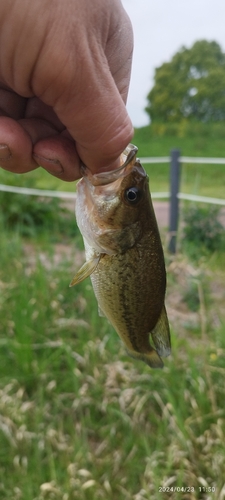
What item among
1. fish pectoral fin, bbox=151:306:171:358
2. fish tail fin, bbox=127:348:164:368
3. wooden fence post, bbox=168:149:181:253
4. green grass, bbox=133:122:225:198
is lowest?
green grass, bbox=133:122:225:198

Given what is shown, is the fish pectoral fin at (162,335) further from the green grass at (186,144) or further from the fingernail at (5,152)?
the green grass at (186,144)

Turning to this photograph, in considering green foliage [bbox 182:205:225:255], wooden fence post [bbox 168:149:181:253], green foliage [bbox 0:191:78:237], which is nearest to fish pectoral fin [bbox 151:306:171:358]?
green foliage [bbox 182:205:225:255]

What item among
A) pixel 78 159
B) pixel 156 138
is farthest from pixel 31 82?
pixel 156 138

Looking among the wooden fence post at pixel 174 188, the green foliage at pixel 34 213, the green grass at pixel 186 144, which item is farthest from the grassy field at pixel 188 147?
the wooden fence post at pixel 174 188

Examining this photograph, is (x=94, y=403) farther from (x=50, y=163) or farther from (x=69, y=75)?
(x=69, y=75)

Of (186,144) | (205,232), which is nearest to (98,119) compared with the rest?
(205,232)

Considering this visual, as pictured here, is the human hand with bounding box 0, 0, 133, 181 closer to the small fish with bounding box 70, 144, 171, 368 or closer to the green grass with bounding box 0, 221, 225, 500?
the small fish with bounding box 70, 144, 171, 368
